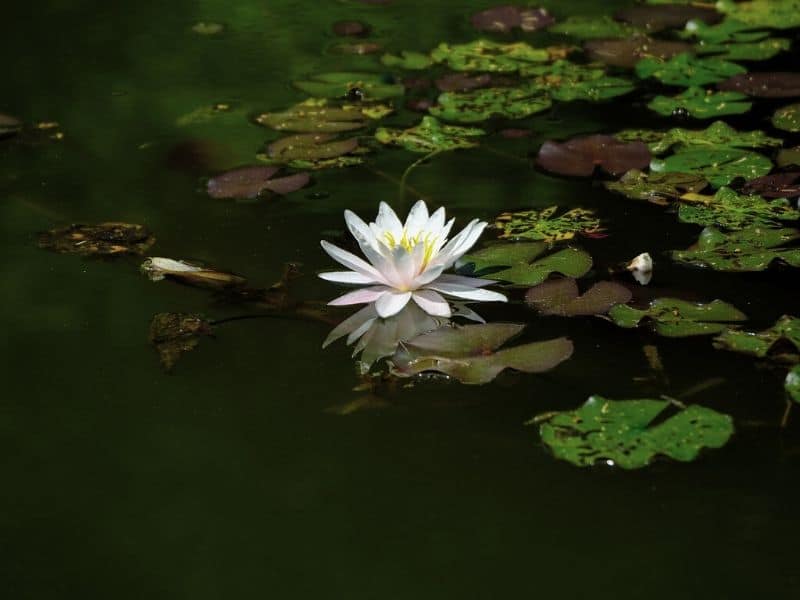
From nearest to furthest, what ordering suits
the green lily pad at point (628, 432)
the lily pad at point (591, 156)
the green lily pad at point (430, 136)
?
1. the green lily pad at point (628, 432)
2. the lily pad at point (591, 156)
3. the green lily pad at point (430, 136)

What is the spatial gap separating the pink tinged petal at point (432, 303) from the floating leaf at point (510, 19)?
1499 millimetres

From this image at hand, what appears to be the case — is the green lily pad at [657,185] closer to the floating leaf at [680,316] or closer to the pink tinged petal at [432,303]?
the floating leaf at [680,316]

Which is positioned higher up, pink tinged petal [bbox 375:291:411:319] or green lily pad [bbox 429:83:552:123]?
pink tinged petal [bbox 375:291:411:319]

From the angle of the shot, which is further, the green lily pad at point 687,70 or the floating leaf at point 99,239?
the green lily pad at point 687,70

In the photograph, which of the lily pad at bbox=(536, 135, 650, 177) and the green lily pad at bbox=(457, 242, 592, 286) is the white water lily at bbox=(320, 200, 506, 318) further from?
the lily pad at bbox=(536, 135, 650, 177)

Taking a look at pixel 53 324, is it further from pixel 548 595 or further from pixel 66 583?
pixel 548 595

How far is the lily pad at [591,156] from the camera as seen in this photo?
2.23m

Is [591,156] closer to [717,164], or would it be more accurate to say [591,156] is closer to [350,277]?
[717,164]

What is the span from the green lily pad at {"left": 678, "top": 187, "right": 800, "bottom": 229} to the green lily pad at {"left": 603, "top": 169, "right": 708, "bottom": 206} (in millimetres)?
53

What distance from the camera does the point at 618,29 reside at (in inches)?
120

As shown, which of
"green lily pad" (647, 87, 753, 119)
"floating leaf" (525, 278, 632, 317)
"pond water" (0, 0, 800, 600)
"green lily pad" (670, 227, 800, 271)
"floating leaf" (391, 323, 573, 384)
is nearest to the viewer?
"pond water" (0, 0, 800, 600)

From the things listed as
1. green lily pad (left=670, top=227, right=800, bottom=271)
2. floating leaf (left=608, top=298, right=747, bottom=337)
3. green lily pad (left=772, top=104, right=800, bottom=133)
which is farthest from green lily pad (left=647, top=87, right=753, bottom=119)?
floating leaf (left=608, top=298, right=747, bottom=337)

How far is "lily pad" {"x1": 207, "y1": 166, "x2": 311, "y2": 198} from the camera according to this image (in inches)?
85.8

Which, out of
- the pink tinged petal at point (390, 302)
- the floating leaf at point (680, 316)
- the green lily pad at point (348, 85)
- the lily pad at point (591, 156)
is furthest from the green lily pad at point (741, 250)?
the green lily pad at point (348, 85)
